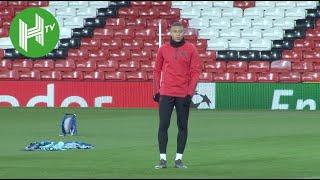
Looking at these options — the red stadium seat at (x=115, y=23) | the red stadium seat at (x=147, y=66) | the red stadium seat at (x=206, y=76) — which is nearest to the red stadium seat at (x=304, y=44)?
the red stadium seat at (x=206, y=76)

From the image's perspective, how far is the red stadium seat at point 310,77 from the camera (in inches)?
1313

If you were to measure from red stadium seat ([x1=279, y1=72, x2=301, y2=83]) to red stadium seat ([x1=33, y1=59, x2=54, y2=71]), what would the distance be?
8052 mm

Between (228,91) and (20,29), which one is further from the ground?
(20,29)

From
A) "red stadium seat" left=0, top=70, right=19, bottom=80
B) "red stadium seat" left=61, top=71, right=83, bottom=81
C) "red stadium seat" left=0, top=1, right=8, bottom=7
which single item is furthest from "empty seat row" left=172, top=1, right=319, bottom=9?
"red stadium seat" left=0, top=70, right=19, bottom=80

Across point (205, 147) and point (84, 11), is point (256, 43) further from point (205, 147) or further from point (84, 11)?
point (205, 147)

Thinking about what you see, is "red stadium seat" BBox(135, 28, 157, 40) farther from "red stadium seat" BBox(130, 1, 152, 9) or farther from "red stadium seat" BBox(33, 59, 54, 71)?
"red stadium seat" BBox(33, 59, 54, 71)

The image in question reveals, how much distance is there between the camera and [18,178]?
12.3m

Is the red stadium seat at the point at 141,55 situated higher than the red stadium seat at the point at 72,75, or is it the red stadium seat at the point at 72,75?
the red stadium seat at the point at 141,55

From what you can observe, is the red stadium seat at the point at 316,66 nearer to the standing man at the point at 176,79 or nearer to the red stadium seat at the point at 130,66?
the red stadium seat at the point at 130,66

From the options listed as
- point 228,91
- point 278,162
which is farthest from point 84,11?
point 278,162

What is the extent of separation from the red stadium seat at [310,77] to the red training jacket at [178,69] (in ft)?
64.3

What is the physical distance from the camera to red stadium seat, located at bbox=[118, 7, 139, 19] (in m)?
38.4

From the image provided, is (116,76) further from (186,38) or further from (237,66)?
(237,66)

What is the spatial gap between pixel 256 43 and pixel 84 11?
23.7ft
